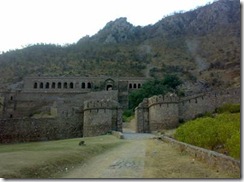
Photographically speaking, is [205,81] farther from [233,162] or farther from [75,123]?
[233,162]

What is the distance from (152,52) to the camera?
3450 inches

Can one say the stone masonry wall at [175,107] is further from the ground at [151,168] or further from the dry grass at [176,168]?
the ground at [151,168]

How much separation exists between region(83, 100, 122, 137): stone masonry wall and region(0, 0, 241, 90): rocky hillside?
25947mm

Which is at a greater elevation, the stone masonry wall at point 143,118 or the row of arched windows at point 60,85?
the row of arched windows at point 60,85

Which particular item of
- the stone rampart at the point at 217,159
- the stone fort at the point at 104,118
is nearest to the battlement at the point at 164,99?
the stone fort at the point at 104,118

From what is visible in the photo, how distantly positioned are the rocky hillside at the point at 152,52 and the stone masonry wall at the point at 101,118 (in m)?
25.9

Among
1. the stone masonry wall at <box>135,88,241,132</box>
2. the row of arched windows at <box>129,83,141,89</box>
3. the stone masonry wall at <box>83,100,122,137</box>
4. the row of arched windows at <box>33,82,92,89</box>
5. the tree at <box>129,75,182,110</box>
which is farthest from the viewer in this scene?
the row of arched windows at <box>33,82,92,89</box>

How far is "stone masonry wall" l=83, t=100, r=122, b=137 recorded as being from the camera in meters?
26.4

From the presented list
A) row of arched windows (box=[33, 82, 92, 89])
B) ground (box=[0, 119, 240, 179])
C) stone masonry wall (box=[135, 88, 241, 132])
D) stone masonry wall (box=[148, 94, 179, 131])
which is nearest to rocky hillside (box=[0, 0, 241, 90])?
row of arched windows (box=[33, 82, 92, 89])

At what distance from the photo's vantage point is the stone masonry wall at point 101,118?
26.4 meters

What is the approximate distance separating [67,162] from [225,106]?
60.0 feet

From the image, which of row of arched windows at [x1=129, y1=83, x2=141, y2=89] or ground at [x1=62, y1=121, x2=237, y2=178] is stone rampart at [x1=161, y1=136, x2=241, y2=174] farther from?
row of arched windows at [x1=129, y1=83, x2=141, y2=89]

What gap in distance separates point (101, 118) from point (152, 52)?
62.4m

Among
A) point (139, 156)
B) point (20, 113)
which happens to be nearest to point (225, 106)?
point (139, 156)
